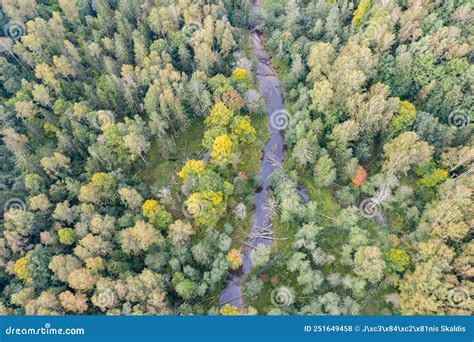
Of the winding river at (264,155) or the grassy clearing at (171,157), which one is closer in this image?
the winding river at (264,155)

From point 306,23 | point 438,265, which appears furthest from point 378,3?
point 438,265

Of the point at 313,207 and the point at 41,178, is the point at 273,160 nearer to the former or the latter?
the point at 313,207

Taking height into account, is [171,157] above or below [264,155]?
below

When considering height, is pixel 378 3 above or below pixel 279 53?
above

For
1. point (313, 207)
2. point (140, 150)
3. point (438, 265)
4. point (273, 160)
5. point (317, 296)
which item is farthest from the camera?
point (273, 160)

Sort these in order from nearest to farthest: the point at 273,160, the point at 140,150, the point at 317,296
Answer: the point at 317,296, the point at 140,150, the point at 273,160

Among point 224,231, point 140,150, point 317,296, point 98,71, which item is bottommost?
point 317,296

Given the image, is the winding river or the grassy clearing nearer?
the winding river

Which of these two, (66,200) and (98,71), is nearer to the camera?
(66,200)
